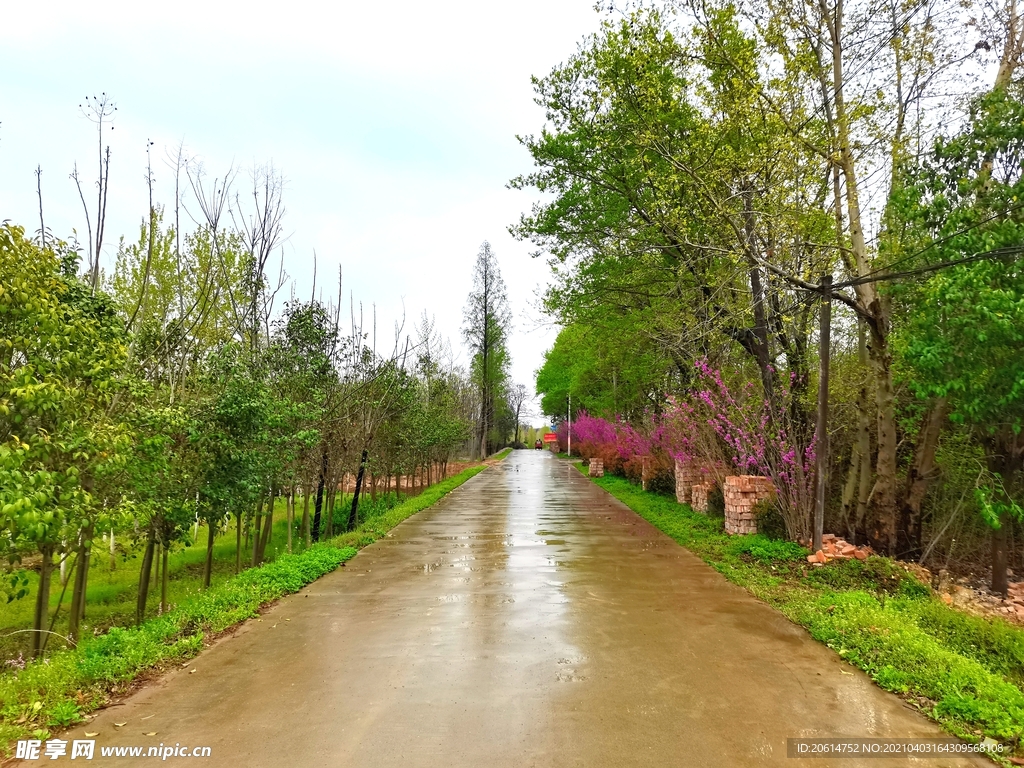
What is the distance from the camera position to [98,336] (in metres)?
5.15

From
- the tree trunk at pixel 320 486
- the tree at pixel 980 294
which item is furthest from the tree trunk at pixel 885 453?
the tree trunk at pixel 320 486

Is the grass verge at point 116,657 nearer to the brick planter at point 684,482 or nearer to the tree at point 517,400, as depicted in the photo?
the brick planter at point 684,482

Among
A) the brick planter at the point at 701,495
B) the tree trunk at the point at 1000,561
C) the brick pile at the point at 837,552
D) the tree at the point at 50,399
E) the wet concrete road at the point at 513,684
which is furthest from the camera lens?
the brick planter at the point at 701,495

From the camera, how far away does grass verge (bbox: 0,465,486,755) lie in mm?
3723

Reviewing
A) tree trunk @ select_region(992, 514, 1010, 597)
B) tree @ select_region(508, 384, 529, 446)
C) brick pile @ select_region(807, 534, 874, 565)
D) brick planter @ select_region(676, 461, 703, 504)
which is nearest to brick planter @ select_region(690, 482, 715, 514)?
brick planter @ select_region(676, 461, 703, 504)

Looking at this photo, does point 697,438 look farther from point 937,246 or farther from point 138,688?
point 138,688

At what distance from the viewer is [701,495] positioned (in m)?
13.7

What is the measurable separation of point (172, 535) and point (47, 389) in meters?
3.49

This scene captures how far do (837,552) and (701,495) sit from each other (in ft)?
17.4

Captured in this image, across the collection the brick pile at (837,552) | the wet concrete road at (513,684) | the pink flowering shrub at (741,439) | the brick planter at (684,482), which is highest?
the pink flowering shrub at (741,439)

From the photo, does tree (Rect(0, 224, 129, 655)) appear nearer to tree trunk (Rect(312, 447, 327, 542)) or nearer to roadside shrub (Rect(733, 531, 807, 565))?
tree trunk (Rect(312, 447, 327, 542))

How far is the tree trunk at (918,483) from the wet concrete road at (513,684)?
327 cm

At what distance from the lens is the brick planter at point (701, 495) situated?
43.4 feet

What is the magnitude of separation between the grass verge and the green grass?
5390 mm
